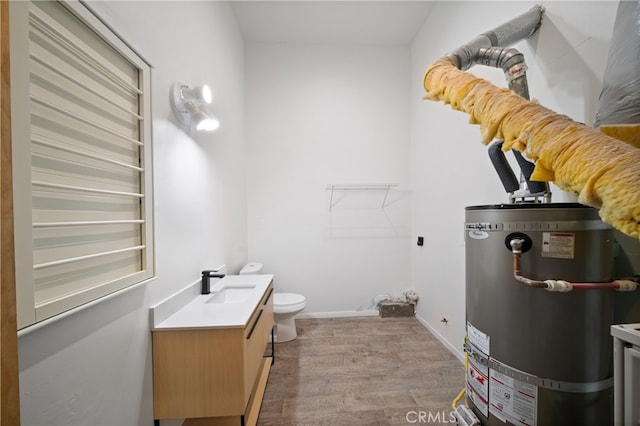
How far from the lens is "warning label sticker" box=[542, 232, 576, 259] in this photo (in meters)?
0.86

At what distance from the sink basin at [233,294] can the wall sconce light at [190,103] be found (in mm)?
1112

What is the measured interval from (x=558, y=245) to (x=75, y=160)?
1636 mm

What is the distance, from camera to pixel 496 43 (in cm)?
133

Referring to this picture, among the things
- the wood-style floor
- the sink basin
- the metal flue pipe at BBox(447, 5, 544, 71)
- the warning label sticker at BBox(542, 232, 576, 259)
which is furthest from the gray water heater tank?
the sink basin

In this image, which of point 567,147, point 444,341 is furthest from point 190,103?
point 444,341

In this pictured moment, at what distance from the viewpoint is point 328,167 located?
288 centimetres

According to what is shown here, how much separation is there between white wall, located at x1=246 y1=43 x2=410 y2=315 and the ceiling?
112 millimetres

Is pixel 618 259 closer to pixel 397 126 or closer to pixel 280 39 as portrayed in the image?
pixel 397 126

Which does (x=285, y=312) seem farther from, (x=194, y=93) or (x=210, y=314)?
(x=194, y=93)

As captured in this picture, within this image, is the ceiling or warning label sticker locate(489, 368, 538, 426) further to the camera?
the ceiling

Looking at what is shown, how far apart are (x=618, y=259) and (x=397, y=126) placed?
2.34 meters

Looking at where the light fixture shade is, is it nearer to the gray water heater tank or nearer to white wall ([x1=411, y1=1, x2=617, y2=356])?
the gray water heater tank

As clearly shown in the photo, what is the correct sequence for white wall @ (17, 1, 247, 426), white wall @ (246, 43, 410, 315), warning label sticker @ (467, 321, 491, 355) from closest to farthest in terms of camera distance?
white wall @ (17, 1, 247, 426) → warning label sticker @ (467, 321, 491, 355) → white wall @ (246, 43, 410, 315)

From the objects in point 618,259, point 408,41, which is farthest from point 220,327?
point 408,41
